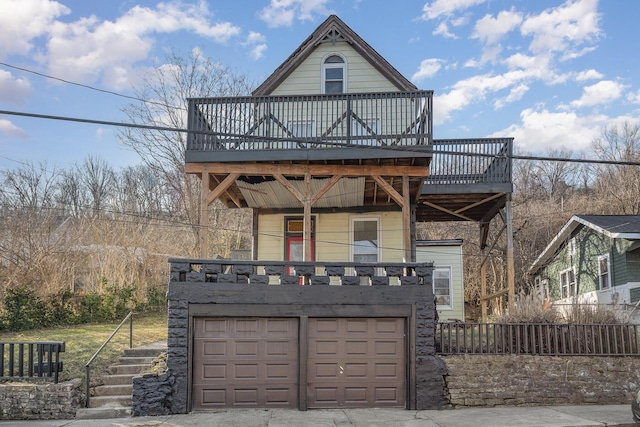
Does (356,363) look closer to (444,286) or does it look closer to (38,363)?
(38,363)

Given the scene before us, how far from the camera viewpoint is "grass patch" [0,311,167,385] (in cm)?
1166

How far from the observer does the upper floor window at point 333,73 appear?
51.6ft

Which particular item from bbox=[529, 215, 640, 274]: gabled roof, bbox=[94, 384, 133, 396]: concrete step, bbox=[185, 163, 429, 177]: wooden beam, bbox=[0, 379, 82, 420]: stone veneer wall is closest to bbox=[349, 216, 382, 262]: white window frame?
bbox=[185, 163, 429, 177]: wooden beam

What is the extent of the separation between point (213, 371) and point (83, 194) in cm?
2926

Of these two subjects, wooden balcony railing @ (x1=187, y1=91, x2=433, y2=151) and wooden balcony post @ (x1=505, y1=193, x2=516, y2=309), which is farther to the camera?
wooden balcony post @ (x1=505, y1=193, x2=516, y2=309)

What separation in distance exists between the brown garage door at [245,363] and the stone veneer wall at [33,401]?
2.35m

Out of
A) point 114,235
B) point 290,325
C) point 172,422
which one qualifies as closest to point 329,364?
point 290,325

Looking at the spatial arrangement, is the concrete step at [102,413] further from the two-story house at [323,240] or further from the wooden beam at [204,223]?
the wooden beam at [204,223]

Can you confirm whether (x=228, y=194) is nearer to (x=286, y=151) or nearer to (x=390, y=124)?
(x=286, y=151)

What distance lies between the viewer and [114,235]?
2145cm

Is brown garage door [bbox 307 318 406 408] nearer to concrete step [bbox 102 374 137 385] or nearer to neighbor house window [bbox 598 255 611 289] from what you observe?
concrete step [bbox 102 374 137 385]

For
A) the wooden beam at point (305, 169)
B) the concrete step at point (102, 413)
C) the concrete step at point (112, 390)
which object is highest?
the wooden beam at point (305, 169)

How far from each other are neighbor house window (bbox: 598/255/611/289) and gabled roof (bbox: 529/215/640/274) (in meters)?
1.13

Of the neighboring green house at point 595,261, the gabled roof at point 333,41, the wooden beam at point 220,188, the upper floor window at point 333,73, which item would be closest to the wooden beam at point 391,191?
the wooden beam at point 220,188
